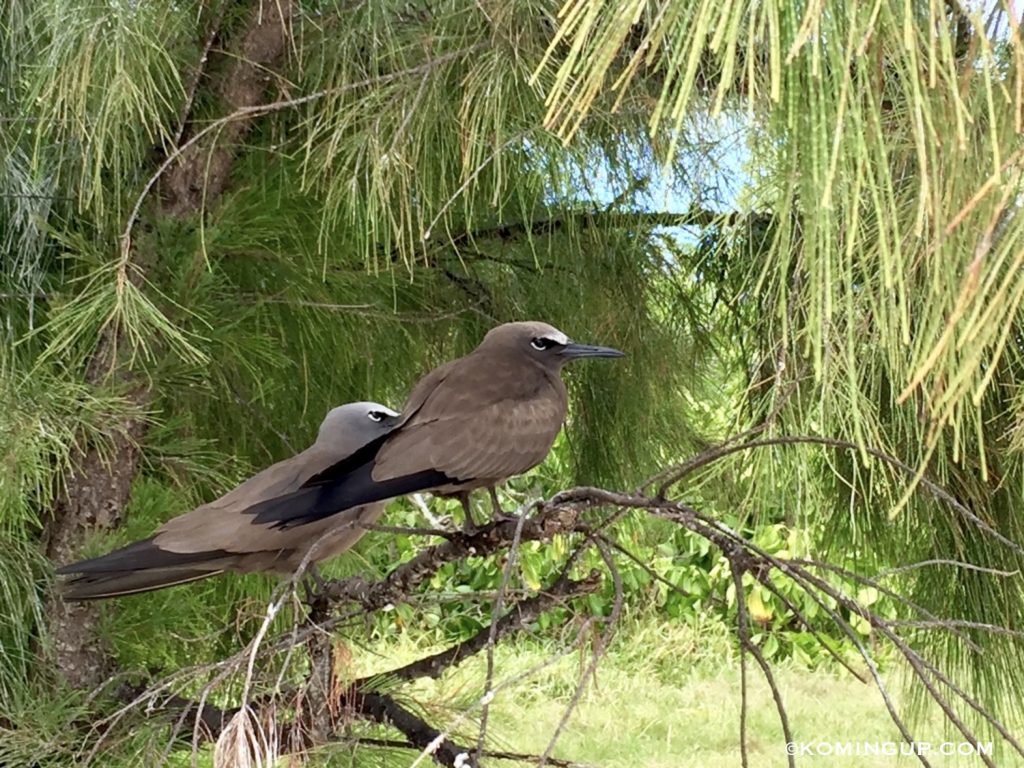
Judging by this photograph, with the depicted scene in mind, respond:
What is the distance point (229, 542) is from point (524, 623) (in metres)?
0.25

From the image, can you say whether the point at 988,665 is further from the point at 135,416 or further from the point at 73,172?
the point at 73,172

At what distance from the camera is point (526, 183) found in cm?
113

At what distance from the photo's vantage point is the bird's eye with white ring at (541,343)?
3.47 feet

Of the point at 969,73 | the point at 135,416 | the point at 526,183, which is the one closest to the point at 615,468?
the point at 526,183

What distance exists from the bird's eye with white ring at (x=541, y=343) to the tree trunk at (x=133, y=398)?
318mm

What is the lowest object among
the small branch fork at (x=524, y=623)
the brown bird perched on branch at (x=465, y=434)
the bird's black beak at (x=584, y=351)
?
the small branch fork at (x=524, y=623)

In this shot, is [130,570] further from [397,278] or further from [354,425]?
[397,278]

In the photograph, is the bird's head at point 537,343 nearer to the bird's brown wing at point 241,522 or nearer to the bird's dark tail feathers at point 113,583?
the bird's brown wing at point 241,522

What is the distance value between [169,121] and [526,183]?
1.07ft

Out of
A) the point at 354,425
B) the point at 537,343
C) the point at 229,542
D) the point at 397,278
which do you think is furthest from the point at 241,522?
the point at 397,278

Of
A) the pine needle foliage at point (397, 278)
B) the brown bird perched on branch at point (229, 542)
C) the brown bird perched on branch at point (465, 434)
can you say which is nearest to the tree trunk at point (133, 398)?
the pine needle foliage at point (397, 278)

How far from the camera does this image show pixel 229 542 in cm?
95

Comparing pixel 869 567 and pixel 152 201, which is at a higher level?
pixel 152 201

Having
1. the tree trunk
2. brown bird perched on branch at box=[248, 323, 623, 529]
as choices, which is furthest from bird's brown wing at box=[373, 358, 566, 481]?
the tree trunk
